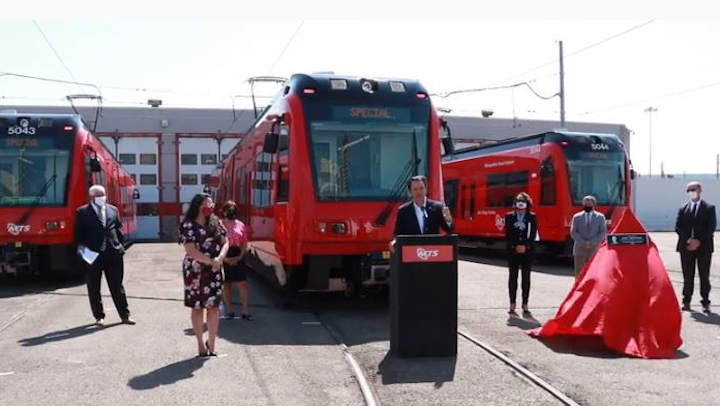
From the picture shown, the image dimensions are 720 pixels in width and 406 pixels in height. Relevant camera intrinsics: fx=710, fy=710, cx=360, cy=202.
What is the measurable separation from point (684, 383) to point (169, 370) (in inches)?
184

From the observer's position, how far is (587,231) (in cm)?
1134

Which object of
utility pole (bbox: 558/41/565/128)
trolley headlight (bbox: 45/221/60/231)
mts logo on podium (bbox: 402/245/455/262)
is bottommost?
mts logo on podium (bbox: 402/245/455/262)

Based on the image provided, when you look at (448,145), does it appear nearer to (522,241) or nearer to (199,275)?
(522,241)

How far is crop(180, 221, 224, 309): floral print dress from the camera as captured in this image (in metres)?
7.22

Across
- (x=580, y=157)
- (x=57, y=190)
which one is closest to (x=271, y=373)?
(x=57, y=190)

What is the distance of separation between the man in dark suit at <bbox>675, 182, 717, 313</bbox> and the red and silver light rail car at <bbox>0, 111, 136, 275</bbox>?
10.6 metres

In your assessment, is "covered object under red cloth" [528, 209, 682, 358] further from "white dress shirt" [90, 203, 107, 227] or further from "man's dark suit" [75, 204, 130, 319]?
"white dress shirt" [90, 203, 107, 227]

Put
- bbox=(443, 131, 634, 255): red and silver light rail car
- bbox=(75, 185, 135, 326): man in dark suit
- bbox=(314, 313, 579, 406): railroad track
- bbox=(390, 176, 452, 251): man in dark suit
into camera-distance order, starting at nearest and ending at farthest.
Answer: bbox=(314, 313, 579, 406): railroad track
bbox=(390, 176, 452, 251): man in dark suit
bbox=(75, 185, 135, 326): man in dark suit
bbox=(443, 131, 634, 255): red and silver light rail car

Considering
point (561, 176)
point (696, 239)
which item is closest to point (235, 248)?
point (696, 239)

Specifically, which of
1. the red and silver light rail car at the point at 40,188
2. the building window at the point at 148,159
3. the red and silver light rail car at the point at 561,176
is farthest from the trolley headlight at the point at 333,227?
the building window at the point at 148,159

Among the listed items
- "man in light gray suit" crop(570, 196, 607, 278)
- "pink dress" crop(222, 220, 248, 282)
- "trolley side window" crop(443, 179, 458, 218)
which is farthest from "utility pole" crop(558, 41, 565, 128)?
"pink dress" crop(222, 220, 248, 282)

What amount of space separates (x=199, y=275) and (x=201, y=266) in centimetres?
9

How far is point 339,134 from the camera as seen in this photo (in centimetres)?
1001

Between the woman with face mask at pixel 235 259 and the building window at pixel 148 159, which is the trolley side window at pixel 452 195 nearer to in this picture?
the woman with face mask at pixel 235 259
